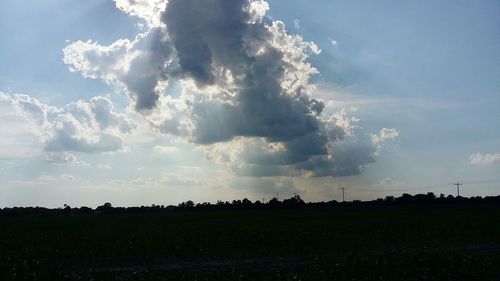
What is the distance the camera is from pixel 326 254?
2753cm

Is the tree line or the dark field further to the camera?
the tree line

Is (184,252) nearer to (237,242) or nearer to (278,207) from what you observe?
(237,242)

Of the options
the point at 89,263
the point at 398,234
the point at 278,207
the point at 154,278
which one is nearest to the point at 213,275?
the point at 154,278

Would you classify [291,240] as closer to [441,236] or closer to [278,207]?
[441,236]

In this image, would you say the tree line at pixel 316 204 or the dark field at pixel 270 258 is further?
the tree line at pixel 316 204

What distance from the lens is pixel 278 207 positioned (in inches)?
7200

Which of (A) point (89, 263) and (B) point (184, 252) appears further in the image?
(B) point (184, 252)

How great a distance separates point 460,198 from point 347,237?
134 m

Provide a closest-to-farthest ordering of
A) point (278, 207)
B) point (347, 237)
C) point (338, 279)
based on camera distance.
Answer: point (338, 279) → point (347, 237) → point (278, 207)

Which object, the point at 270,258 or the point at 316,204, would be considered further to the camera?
the point at 316,204

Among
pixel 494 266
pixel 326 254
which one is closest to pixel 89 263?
pixel 326 254

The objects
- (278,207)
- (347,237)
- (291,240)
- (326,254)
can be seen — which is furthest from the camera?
(278,207)

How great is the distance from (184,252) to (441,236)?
1898 centimetres

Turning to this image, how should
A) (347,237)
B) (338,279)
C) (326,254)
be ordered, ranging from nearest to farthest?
1. (338,279)
2. (326,254)
3. (347,237)
